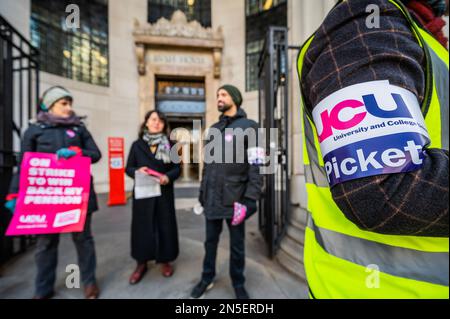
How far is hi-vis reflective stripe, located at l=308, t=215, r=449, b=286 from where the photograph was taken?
54 cm

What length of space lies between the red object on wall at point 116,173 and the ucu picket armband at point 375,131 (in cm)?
579

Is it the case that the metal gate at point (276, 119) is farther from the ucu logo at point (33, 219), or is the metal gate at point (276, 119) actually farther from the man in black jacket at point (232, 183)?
the ucu logo at point (33, 219)

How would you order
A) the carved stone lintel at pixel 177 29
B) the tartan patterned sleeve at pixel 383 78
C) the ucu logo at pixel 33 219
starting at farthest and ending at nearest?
1. the carved stone lintel at pixel 177 29
2. the ucu logo at pixel 33 219
3. the tartan patterned sleeve at pixel 383 78

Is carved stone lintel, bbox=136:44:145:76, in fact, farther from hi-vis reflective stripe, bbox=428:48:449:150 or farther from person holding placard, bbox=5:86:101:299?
hi-vis reflective stripe, bbox=428:48:449:150

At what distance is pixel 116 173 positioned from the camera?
558 centimetres

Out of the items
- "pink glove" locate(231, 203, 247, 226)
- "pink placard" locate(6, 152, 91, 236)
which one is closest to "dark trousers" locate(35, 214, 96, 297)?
"pink placard" locate(6, 152, 91, 236)

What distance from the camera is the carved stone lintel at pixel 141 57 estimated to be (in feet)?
23.8

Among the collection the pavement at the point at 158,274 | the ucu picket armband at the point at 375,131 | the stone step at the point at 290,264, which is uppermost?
the ucu picket armband at the point at 375,131

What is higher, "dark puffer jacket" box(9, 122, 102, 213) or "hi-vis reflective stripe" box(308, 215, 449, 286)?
"dark puffer jacket" box(9, 122, 102, 213)

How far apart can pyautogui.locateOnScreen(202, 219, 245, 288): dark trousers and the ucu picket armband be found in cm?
148

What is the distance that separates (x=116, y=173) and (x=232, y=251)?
4.78 meters

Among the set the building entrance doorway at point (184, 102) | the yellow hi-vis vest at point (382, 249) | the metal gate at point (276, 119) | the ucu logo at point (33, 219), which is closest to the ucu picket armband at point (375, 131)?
the yellow hi-vis vest at point (382, 249)
